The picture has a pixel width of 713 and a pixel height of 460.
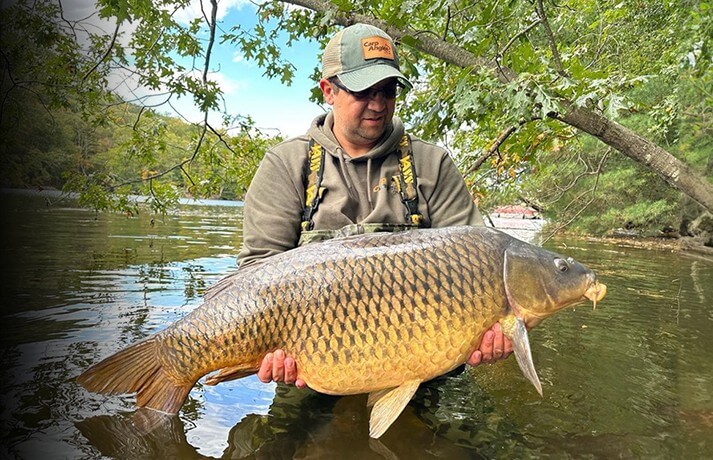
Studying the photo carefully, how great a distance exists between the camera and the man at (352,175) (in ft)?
7.38

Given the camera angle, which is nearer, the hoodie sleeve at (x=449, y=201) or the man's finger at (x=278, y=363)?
the man's finger at (x=278, y=363)

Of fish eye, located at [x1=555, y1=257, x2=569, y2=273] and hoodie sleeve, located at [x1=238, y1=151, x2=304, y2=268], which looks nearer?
fish eye, located at [x1=555, y1=257, x2=569, y2=273]

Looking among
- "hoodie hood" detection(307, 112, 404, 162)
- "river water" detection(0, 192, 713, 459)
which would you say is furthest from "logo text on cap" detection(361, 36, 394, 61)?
"river water" detection(0, 192, 713, 459)

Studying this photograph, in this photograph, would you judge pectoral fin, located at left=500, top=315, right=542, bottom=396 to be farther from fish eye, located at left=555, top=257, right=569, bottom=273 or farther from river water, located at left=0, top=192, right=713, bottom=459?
river water, located at left=0, top=192, right=713, bottom=459

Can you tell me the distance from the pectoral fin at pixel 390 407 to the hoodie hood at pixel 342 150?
1.09 m

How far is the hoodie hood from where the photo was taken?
7.89 feet

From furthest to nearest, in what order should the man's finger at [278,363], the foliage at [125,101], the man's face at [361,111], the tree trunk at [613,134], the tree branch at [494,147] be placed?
1. the foliage at [125,101]
2. the tree branch at [494,147]
3. the tree trunk at [613,134]
4. the man's face at [361,111]
5. the man's finger at [278,363]

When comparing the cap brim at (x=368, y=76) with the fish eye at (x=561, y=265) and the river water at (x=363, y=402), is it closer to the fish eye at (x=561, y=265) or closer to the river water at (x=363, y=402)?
the fish eye at (x=561, y=265)

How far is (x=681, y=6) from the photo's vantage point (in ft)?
18.2

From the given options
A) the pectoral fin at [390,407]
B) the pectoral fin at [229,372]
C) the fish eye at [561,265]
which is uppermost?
the fish eye at [561,265]

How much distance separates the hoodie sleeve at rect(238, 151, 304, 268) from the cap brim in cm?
52

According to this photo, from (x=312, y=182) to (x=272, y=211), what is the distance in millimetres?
230

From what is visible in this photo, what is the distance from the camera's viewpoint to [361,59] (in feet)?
7.23

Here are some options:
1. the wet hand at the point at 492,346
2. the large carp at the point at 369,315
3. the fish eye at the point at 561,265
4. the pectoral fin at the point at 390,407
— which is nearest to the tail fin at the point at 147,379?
the large carp at the point at 369,315
